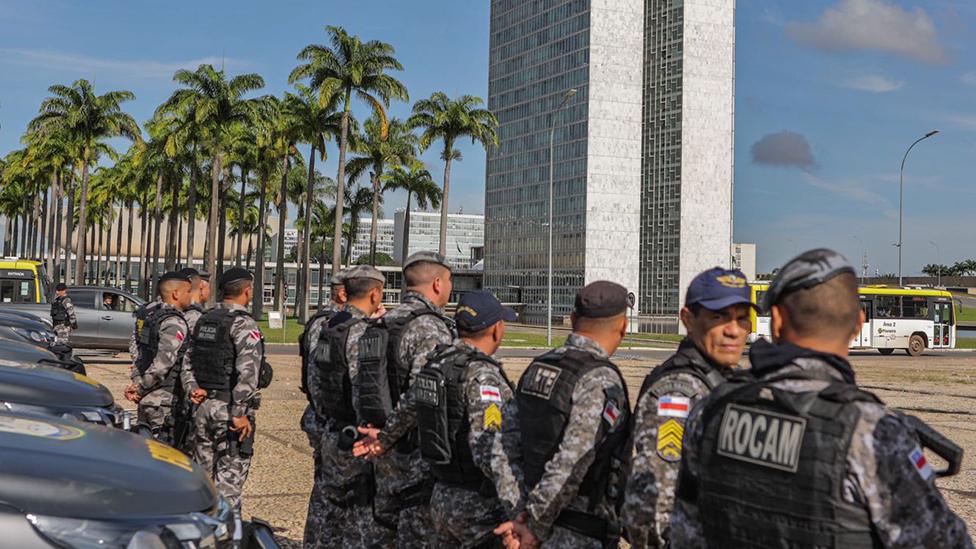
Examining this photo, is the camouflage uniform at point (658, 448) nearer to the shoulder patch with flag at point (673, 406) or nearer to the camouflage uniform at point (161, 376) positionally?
the shoulder patch with flag at point (673, 406)

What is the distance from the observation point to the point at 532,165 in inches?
3910

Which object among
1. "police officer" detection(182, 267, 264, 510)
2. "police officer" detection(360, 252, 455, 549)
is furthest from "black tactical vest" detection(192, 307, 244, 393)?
"police officer" detection(360, 252, 455, 549)

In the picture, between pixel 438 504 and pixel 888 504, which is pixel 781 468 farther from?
pixel 438 504

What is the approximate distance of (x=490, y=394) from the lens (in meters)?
4.05

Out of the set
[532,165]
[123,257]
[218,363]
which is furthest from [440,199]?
[123,257]

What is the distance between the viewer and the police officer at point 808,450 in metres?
2.20

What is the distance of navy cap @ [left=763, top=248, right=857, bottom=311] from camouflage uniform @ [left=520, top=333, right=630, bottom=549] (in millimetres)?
1014

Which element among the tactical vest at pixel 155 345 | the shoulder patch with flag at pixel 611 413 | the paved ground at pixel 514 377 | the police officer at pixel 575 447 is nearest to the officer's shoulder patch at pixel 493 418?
the police officer at pixel 575 447

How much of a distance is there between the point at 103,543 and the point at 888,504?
7.44 ft

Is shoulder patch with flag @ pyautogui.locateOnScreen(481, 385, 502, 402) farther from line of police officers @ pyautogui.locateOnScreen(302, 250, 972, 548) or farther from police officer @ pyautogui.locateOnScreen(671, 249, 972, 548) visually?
police officer @ pyautogui.locateOnScreen(671, 249, 972, 548)

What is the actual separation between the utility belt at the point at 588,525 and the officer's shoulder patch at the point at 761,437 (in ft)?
3.74

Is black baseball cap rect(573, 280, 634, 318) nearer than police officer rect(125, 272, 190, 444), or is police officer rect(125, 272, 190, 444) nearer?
black baseball cap rect(573, 280, 634, 318)

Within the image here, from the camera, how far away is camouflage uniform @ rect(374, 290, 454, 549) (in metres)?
4.85

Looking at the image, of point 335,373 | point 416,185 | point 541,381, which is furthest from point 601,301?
point 416,185
